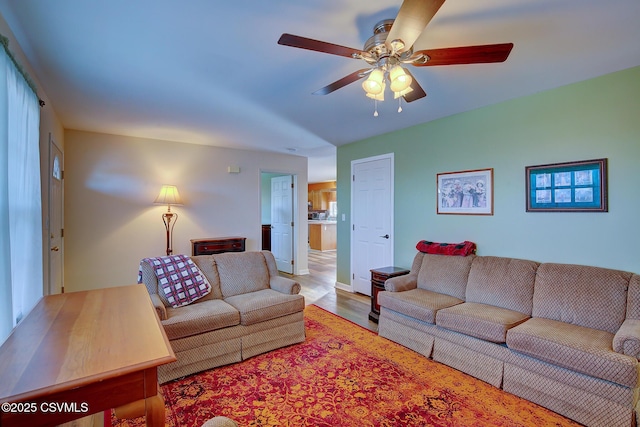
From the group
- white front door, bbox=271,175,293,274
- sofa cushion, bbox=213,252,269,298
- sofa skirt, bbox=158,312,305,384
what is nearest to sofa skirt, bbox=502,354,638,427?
sofa skirt, bbox=158,312,305,384

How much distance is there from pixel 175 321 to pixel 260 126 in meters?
2.52

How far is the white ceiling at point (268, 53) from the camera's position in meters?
1.63

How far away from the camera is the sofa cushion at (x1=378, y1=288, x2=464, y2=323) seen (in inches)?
105

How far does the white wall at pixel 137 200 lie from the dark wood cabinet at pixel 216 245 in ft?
0.65

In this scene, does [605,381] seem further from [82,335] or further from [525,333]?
[82,335]

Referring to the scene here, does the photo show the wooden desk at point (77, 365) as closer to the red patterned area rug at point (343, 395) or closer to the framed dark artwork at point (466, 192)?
the red patterned area rug at point (343, 395)

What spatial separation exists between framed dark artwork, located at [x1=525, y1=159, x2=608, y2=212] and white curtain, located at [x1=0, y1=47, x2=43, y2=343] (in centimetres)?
384

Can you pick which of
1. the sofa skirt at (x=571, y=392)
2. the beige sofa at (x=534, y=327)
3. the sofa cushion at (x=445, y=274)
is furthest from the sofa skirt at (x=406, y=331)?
the sofa skirt at (x=571, y=392)

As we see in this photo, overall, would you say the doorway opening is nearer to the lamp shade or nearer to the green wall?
the lamp shade

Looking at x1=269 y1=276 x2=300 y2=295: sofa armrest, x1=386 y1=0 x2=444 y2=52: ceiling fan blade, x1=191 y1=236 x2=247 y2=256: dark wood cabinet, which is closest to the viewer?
x1=386 y1=0 x2=444 y2=52: ceiling fan blade

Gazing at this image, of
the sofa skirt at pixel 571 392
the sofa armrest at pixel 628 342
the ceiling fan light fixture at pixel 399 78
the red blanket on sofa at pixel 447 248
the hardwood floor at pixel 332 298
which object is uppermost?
the ceiling fan light fixture at pixel 399 78

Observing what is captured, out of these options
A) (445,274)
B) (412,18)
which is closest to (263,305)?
(445,274)

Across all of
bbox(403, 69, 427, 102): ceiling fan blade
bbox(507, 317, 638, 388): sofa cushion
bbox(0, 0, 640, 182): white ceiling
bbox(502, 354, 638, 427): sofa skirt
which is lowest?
bbox(502, 354, 638, 427): sofa skirt

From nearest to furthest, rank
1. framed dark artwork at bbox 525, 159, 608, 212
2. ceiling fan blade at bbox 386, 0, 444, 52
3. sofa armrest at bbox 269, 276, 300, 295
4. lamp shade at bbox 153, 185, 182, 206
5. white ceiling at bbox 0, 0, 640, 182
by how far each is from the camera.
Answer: ceiling fan blade at bbox 386, 0, 444, 52, white ceiling at bbox 0, 0, 640, 182, framed dark artwork at bbox 525, 159, 608, 212, sofa armrest at bbox 269, 276, 300, 295, lamp shade at bbox 153, 185, 182, 206
